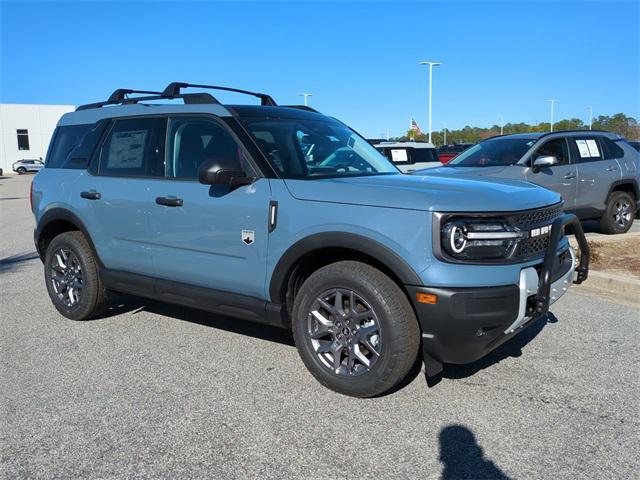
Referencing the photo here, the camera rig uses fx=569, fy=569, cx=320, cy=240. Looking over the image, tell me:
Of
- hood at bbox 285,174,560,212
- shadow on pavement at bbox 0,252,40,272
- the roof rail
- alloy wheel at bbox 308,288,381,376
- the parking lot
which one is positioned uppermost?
the roof rail

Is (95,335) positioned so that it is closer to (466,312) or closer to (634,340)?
(466,312)

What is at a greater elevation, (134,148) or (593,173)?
(134,148)

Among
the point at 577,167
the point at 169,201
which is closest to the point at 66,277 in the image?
the point at 169,201

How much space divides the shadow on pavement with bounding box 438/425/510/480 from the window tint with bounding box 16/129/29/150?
68.5 metres

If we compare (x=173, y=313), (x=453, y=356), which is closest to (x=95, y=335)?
(x=173, y=313)

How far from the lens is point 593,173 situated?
9.03 metres

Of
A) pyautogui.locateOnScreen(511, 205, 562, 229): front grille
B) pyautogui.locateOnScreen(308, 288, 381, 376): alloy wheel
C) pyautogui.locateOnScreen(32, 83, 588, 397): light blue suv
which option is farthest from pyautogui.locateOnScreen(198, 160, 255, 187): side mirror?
pyautogui.locateOnScreen(511, 205, 562, 229): front grille

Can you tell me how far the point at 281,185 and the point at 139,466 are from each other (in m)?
1.88

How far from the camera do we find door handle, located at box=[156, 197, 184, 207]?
4.25 meters

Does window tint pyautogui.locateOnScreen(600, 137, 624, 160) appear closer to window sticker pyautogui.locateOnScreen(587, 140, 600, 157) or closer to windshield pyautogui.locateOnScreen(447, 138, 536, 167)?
window sticker pyautogui.locateOnScreen(587, 140, 600, 157)

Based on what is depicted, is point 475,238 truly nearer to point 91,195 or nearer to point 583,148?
point 91,195

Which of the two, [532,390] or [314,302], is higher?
[314,302]

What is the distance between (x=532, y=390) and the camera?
12.1ft

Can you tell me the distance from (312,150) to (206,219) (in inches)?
37.4
